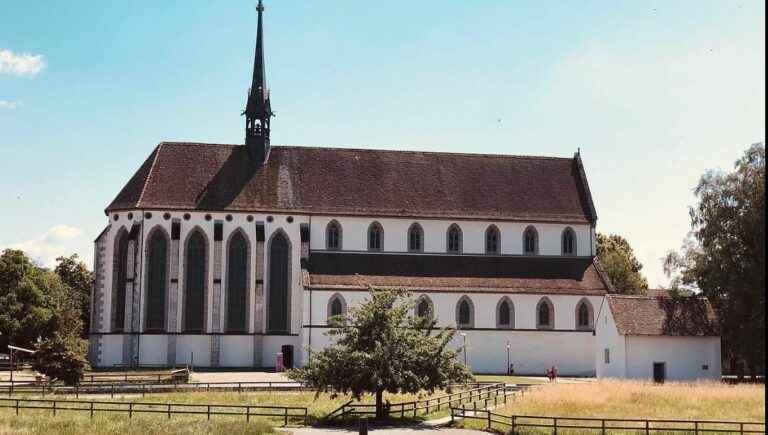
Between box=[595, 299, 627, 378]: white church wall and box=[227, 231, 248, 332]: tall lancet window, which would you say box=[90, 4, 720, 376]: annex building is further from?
box=[595, 299, 627, 378]: white church wall

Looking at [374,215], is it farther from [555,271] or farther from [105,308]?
[105,308]

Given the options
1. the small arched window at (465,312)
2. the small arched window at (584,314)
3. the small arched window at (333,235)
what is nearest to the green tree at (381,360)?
the small arched window at (465,312)

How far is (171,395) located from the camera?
48.1 metres

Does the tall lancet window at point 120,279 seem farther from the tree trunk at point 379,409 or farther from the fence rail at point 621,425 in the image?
the fence rail at point 621,425

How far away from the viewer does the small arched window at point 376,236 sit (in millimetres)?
72500

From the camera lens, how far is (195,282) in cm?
6888

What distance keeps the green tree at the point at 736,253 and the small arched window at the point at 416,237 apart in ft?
64.8

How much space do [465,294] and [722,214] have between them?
1834 centimetres

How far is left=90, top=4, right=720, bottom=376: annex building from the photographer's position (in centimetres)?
6794

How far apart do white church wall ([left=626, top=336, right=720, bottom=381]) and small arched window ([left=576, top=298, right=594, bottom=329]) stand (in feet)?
29.5

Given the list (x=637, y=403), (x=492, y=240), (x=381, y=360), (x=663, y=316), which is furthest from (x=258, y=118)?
(x=637, y=403)

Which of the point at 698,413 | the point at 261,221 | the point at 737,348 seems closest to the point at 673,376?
the point at 737,348

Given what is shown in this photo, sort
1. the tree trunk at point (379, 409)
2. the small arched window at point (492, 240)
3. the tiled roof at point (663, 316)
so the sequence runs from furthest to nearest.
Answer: the small arched window at point (492, 240) → the tiled roof at point (663, 316) → the tree trunk at point (379, 409)

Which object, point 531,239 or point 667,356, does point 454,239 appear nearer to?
point 531,239
